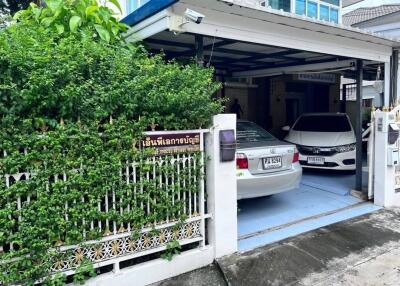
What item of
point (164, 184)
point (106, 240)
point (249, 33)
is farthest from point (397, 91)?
point (106, 240)

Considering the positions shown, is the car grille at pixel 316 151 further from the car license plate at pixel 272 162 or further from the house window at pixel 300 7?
the house window at pixel 300 7

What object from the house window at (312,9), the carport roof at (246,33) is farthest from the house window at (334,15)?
the carport roof at (246,33)

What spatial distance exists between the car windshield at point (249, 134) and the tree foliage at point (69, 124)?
2.08 metres

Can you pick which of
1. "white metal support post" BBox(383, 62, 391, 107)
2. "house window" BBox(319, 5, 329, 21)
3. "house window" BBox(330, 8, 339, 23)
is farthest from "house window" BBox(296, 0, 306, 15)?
"white metal support post" BBox(383, 62, 391, 107)

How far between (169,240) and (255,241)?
4.59 ft

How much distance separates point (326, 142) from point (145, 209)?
19.1 ft

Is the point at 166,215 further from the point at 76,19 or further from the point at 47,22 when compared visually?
the point at 47,22

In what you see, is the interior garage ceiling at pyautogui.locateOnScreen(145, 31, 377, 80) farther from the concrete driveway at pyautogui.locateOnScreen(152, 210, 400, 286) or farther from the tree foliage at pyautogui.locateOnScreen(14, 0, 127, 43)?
the concrete driveway at pyautogui.locateOnScreen(152, 210, 400, 286)

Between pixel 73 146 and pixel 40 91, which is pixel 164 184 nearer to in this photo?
pixel 73 146

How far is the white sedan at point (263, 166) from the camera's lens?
16.3ft

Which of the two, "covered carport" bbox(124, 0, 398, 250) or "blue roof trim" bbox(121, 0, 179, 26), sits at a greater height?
"blue roof trim" bbox(121, 0, 179, 26)

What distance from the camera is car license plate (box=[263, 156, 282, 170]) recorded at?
514 centimetres

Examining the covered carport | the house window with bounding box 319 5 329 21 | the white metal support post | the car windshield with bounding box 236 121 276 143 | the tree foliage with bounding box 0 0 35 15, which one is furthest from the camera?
the tree foliage with bounding box 0 0 35 15

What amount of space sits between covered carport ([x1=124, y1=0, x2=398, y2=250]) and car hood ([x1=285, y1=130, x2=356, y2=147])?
2.65 feet
